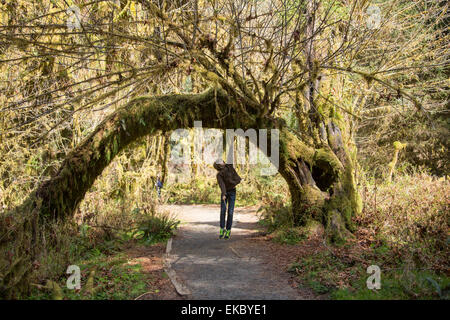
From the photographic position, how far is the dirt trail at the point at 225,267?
5.02m

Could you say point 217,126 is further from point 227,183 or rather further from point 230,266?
point 230,266

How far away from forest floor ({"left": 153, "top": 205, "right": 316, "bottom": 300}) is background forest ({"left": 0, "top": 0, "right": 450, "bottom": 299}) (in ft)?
1.38

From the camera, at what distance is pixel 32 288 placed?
443 centimetres

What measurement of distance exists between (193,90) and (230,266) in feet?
34.6

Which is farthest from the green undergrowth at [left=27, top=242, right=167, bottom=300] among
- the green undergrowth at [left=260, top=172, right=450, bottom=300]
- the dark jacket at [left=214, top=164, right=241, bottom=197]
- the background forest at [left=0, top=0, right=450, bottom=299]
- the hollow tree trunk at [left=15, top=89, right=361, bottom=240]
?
A: the dark jacket at [left=214, top=164, right=241, bottom=197]

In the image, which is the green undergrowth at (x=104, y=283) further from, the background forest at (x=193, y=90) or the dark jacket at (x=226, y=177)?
the dark jacket at (x=226, y=177)

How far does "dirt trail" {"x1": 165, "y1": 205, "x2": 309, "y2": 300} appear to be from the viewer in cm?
502

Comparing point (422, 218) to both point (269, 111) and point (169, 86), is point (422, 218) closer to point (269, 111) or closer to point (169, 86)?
point (269, 111)

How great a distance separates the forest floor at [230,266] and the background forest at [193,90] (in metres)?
0.42

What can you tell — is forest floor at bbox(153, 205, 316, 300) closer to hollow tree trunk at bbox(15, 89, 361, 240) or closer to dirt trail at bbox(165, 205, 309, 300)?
dirt trail at bbox(165, 205, 309, 300)

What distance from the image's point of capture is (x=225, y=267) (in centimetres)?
627

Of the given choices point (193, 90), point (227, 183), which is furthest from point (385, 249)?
point (193, 90)
